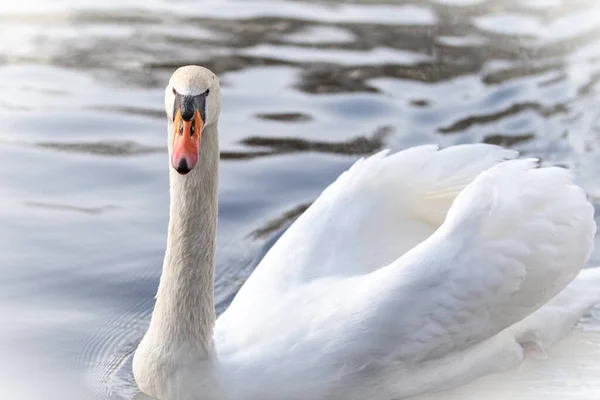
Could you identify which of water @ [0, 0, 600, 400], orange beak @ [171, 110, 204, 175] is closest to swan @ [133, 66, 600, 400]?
orange beak @ [171, 110, 204, 175]

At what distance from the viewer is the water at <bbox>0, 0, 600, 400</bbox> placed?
22.1ft

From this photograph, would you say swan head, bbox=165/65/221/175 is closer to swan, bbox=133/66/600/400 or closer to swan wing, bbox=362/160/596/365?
swan, bbox=133/66/600/400

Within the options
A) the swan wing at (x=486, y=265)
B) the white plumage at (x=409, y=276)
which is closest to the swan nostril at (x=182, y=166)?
the white plumage at (x=409, y=276)

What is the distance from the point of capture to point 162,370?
5.74m

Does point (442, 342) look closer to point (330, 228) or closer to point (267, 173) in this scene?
point (330, 228)

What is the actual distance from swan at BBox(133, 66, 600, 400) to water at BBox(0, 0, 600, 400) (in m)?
0.42

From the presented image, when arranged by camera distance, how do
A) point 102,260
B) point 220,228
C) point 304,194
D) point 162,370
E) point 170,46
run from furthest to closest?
point 170,46 < point 304,194 < point 220,228 < point 102,260 < point 162,370

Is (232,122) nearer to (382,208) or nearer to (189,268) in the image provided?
(382,208)

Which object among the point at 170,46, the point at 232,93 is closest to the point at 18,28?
the point at 170,46

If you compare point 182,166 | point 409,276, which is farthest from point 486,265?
point 182,166

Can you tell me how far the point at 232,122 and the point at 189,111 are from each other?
4.69m

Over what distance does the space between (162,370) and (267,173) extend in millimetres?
3407

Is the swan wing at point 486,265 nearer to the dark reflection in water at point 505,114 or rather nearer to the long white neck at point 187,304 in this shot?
the long white neck at point 187,304

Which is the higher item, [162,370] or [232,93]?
[232,93]
